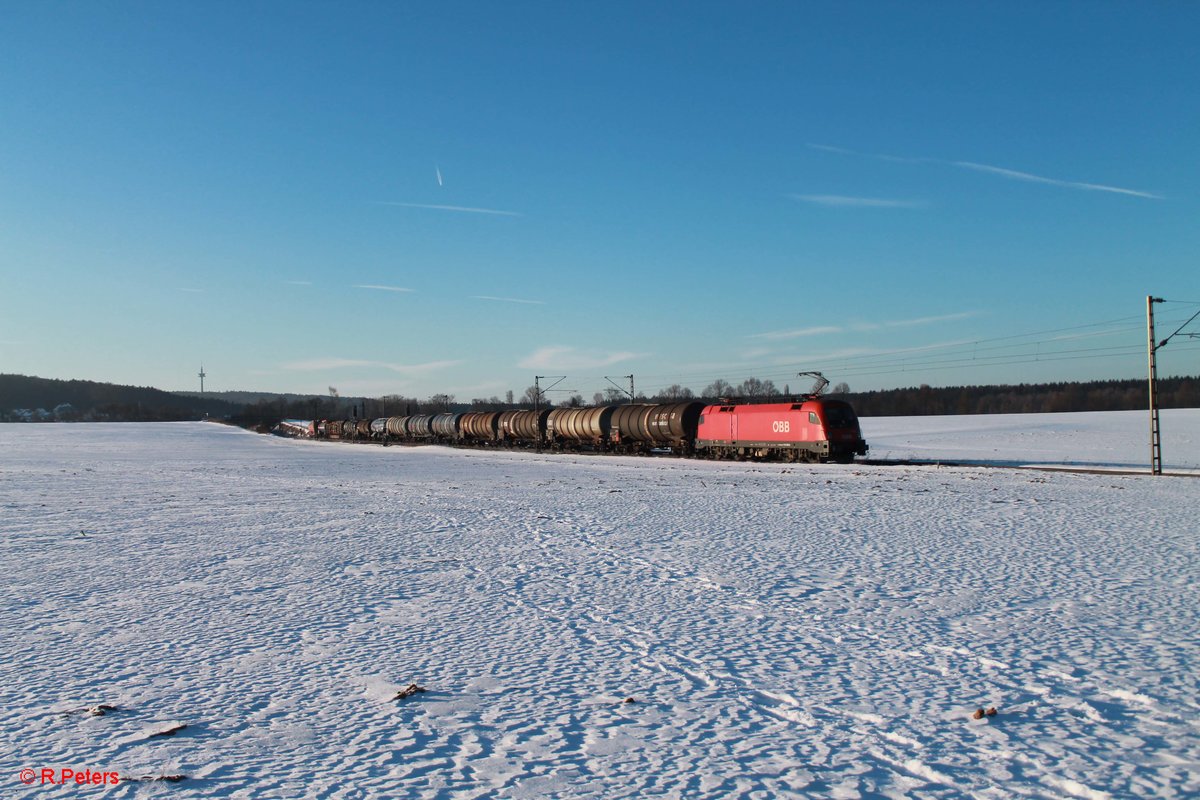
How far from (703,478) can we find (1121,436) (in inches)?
Result: 1865

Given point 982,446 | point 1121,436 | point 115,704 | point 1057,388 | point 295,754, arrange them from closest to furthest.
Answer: point 295,754 < point 115,704 < point 982,446 < point 1121,436 < point 1057,388

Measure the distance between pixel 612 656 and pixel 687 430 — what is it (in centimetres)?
3682

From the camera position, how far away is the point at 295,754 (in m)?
5.57

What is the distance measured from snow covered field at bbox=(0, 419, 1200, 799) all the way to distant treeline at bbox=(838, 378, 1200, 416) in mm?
134657

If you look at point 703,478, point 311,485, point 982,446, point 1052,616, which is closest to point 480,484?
point 311,485

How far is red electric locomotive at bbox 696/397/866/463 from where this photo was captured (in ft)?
117

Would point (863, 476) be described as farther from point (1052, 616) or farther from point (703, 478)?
point (1052, 616)

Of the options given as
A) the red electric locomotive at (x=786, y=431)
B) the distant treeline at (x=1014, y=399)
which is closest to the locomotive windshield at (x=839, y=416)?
the red electric locomotive at (x=786, y=431)

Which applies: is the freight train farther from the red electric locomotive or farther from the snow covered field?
the snow covered field

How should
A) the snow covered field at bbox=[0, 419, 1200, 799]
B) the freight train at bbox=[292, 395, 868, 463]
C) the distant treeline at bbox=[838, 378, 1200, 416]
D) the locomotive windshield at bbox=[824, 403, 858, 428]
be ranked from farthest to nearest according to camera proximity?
1. the distant treeline at bbox=[838, 378, 1200, 416]
2. the freight train at bbox=[292, 395, 868, 463]
3. the locomotive windshield at bbox=[824, 403, 858, 428]
4. the snow covered field at bbox=[0, 419, 1200, 799]

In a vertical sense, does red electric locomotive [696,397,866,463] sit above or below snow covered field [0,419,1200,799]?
above

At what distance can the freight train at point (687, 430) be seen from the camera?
118 feet

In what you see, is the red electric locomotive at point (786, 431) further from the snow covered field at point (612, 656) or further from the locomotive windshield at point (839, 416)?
the snow covered field at point (612, 656)

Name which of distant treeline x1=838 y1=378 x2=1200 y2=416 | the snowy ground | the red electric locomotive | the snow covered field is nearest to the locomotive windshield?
the red electric locomotive
